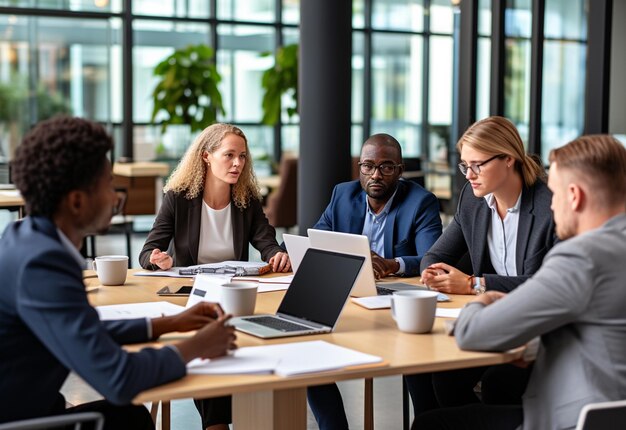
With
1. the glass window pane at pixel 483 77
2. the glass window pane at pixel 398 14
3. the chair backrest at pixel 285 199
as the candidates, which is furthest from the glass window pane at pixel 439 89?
the glass window pane at pixel 483 77

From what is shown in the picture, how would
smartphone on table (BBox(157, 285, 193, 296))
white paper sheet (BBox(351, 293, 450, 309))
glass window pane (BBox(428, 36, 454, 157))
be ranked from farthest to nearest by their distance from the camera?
glass window pane (BBox(428, 36, 454, 157)) → smartphone on table (BBox(157, 285, 193, 296)) → white paper sheet (BBox(351, 293, 450, 309))

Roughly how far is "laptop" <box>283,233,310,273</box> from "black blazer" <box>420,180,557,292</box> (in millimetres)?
539

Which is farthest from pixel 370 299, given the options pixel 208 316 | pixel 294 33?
pixel 294 33

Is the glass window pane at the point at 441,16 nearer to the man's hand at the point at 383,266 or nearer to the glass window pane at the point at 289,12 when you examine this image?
the glass window pane at the point at 289,12

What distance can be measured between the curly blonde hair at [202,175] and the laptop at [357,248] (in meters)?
1.03

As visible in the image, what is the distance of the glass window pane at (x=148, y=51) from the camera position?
1210 centimetres

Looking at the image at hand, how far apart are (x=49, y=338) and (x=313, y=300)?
0.87 meters

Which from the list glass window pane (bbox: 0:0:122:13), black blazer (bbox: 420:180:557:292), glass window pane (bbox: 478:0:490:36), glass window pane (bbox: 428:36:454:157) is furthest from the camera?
glass window pane (bbox: 428:36:454:157)

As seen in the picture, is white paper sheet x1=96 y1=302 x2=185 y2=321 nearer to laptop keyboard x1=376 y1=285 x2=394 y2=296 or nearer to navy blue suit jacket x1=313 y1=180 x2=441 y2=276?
laptop keyboard x1=376 y1=285 x2=394 y2=296

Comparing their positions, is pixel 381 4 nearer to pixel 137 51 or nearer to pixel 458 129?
pixel 137 51

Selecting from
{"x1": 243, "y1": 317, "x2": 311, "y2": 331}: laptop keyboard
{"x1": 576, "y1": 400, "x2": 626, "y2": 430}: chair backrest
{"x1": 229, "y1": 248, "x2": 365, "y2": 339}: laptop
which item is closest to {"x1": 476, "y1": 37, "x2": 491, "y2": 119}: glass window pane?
{"x1": 229, "y1": 248, "x2": 365, "y2": 339}: laptop

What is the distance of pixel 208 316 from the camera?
8.27ft

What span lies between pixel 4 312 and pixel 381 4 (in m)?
12.3

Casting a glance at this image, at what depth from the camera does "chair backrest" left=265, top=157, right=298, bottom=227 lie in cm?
1070
